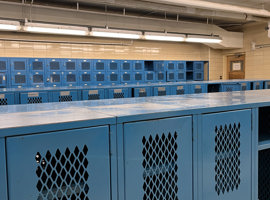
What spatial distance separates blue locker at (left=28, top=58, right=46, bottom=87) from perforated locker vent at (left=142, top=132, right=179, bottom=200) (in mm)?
7267

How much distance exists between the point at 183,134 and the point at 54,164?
2.36 feet

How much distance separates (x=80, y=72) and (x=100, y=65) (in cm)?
74

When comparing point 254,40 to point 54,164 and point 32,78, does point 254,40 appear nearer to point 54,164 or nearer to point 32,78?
point 32,78

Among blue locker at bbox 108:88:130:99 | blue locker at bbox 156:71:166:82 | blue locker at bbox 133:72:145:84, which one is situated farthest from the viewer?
blue locker at bbox 156:71:166:82

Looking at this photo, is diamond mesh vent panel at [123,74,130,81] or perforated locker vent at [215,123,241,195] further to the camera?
diamond mesh vent panel at [123,74,130,81]

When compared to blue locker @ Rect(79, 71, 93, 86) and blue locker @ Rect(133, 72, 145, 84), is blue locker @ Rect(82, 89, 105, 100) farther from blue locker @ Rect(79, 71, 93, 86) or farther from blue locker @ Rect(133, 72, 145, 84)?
blue locker @ Rect(133, 72, 145, 84)

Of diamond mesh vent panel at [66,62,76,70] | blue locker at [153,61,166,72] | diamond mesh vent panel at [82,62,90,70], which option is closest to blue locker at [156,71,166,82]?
blue locker at [153,61,166,72]

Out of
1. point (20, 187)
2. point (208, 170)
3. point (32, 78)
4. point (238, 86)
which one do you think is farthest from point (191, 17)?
point (20, 187)

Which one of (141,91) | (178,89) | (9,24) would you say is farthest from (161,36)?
(9,24)

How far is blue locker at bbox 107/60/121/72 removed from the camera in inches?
352

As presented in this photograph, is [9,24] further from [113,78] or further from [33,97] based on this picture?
[113,78]

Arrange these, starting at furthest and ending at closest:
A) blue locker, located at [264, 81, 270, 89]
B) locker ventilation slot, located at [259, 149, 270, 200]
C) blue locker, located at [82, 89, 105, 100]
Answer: blue locker, located at [264, 81, 270, 89], blue locker, located at [82, 89, 105, 100], locker ventilation slot, located at [259, 149, 270, 200]

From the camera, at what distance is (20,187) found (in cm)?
103

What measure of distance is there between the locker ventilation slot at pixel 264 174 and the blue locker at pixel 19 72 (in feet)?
23.3
